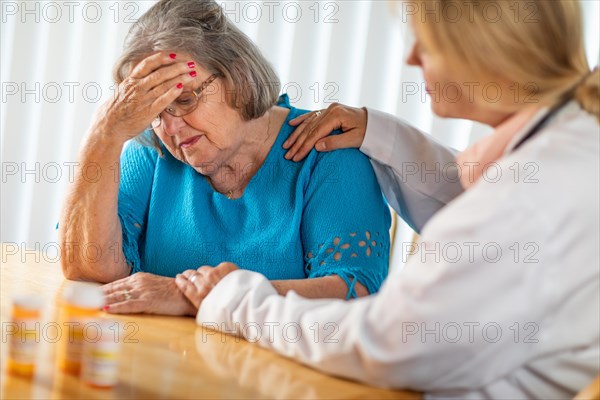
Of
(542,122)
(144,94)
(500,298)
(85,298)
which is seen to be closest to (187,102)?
(144,94)

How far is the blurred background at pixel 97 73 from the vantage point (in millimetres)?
3092

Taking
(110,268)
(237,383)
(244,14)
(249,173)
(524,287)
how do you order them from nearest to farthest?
(524,287) → (237,383) → (110,268) → (249,173) → (244,14)

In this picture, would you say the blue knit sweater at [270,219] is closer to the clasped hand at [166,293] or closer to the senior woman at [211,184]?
the senior woman at [211,184]

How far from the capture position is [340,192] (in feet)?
5.53

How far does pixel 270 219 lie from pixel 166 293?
1.26 ft

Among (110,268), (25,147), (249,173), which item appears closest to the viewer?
(110,268)

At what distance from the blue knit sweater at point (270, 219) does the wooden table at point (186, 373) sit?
1.21ft

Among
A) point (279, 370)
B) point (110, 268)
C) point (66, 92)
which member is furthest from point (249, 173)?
point (66, 92)

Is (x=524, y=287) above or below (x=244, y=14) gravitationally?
below

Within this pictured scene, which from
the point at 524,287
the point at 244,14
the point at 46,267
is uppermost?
the point at 244,14

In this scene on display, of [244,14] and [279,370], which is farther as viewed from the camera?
[244,14]

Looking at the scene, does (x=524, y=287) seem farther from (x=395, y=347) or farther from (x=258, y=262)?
(x=258, y=262)

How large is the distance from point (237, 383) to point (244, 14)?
91.5 inches

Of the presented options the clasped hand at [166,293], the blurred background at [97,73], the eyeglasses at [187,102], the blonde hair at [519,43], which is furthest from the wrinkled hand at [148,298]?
the blurred background at [97,73]
